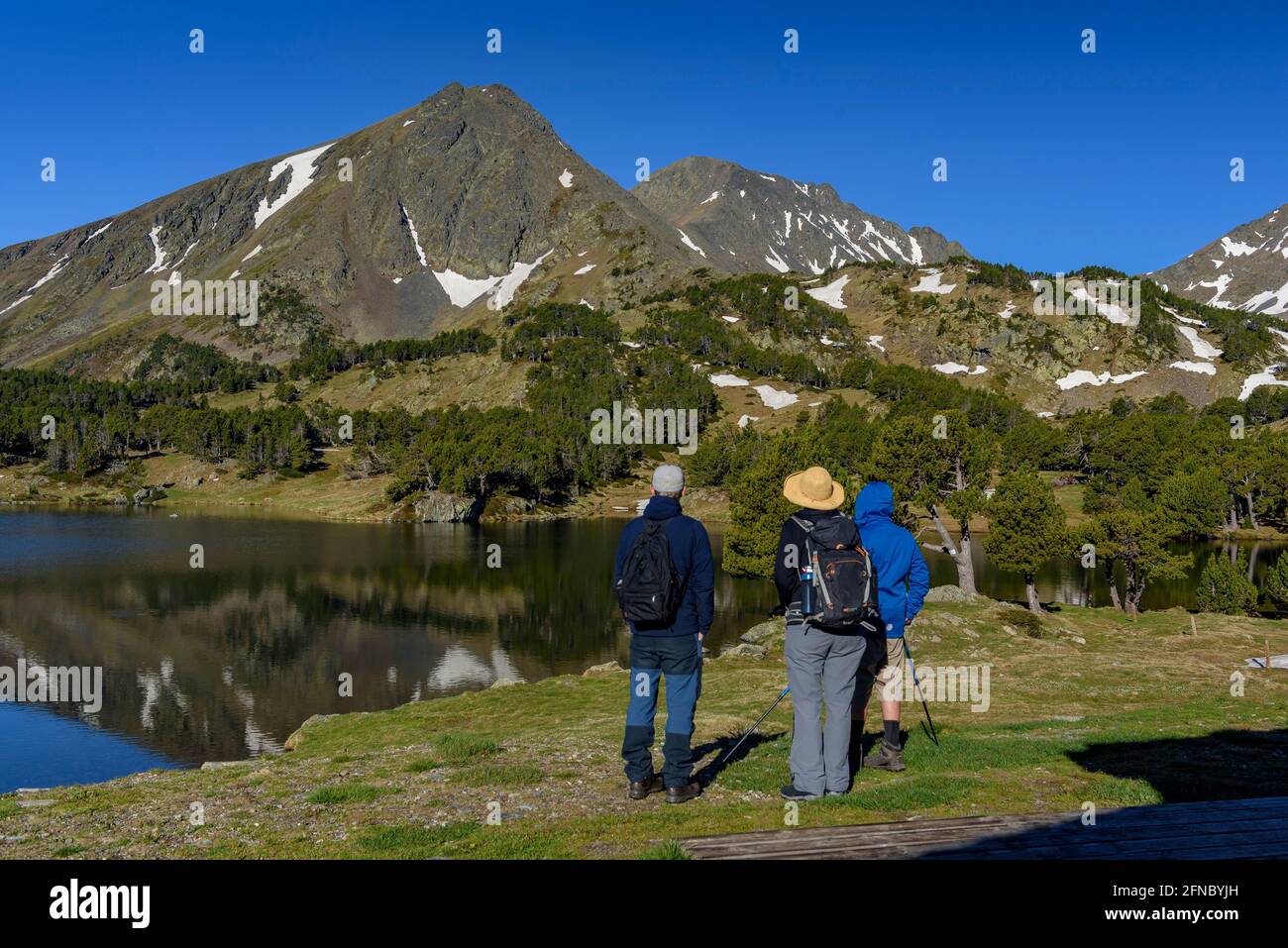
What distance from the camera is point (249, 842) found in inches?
455

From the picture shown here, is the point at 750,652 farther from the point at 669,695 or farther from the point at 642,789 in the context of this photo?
the point at 669,695

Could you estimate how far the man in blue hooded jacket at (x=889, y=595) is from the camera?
44.3ft

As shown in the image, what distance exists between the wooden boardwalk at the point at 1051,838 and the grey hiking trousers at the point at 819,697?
3695mm

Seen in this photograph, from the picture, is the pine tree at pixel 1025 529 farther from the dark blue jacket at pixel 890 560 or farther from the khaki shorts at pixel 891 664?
the dark blue jacket at pixel 890 560

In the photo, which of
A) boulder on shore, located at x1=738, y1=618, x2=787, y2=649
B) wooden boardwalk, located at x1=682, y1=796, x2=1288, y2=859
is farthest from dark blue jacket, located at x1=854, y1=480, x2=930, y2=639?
boulder on shore, located at x1=738, y1=618, x2=787, y2=649

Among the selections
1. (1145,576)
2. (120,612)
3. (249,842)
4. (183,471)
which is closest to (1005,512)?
(1145,576)

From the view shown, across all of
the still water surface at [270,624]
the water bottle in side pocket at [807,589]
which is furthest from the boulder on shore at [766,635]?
the water bottle in side pocket at [807,589]

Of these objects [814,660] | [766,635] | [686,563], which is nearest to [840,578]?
[814,660]

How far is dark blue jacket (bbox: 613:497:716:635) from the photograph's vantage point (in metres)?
11.9

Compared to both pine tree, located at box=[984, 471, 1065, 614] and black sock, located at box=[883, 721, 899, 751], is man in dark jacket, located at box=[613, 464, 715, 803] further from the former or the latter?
pine tree, located at box=[984, 471, 1065, 614]

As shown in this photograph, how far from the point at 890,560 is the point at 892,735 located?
318 cm

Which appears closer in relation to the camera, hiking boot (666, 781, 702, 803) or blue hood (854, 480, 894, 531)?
hiking boot (666, 781, 702, 803)

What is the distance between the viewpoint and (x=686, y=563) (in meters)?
11.9

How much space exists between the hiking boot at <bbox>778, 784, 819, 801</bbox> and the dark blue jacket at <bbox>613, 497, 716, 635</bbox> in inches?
106
